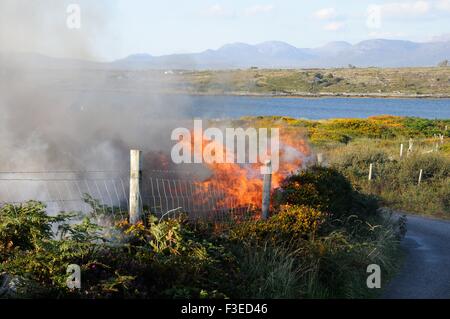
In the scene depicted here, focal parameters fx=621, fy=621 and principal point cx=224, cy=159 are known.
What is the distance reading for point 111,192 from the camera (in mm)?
13664

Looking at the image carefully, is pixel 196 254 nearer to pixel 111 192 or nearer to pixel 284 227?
pixel 284 227

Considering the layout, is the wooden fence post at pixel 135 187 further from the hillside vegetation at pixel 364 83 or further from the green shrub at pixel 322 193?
the hillside vegetation at pixel 364 83

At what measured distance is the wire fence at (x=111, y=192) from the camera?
12688 mm

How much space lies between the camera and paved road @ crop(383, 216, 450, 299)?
11094 mm

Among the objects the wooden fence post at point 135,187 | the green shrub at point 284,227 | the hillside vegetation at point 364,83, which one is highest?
the wooden fence post at point 135,187

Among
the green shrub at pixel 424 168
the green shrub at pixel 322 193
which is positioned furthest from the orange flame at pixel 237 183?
the green shrub at pixel 424 168

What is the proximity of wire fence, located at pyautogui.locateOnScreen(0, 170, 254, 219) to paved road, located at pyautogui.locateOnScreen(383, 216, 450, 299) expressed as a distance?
330cm

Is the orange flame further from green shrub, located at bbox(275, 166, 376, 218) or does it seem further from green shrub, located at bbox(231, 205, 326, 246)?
green shrub, located at bbox(231, 205, 326, 246)

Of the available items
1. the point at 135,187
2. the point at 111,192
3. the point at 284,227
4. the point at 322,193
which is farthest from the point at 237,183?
the point at 135,187

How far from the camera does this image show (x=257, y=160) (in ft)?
52.3

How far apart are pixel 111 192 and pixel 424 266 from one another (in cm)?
688

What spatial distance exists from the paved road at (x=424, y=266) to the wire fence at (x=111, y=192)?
330 centimetres
